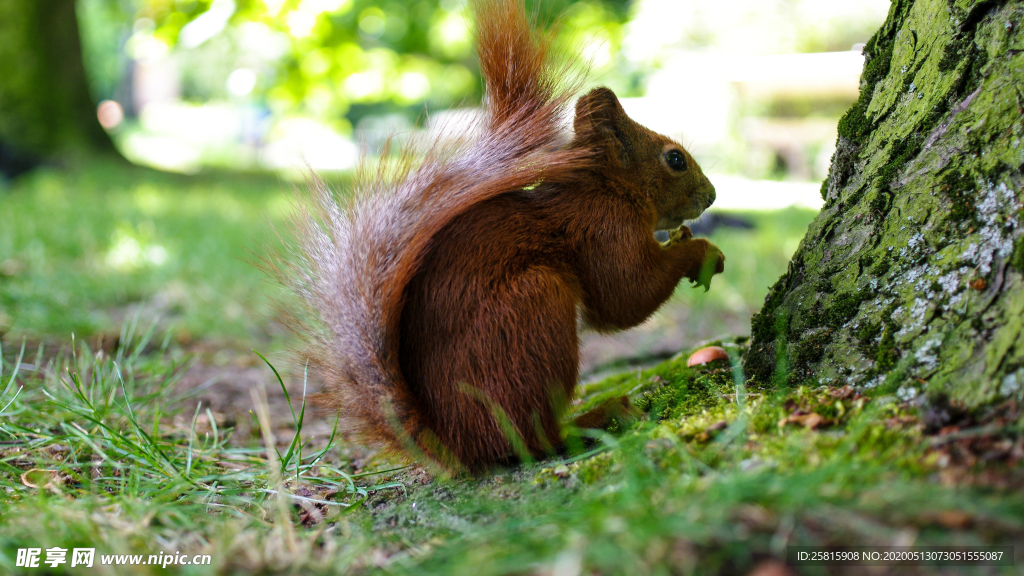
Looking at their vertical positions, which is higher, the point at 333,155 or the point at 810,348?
the point at 333,155

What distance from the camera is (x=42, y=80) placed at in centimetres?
657

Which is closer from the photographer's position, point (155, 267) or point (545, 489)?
point (545, 489)

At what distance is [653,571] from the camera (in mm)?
781

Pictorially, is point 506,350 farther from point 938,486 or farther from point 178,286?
point 178,286

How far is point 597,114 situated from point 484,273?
0.63 m

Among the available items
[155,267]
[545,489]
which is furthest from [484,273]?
[155,267]

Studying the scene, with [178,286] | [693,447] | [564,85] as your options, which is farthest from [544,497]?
[178,286]

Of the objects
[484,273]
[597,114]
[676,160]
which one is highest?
[597,114]

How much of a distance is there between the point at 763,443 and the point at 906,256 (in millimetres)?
460

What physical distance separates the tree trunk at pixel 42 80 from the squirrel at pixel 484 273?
6484 millimetres

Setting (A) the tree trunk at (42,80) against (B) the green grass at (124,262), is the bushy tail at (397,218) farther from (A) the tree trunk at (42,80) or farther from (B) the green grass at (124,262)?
(A) the tree trunk at (42,80)

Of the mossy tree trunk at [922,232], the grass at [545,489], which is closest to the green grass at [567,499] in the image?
the grass at [545,489]

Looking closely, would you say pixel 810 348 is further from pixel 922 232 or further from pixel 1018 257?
pixel 1018 257

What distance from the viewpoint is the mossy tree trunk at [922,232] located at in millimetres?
1052
